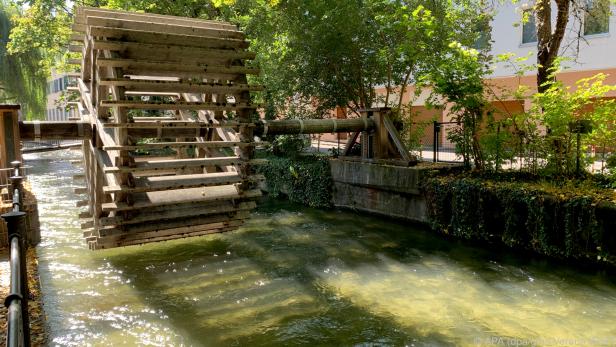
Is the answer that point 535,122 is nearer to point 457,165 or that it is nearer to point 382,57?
point 457,165

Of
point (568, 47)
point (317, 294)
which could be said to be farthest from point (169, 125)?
point (568, 47)

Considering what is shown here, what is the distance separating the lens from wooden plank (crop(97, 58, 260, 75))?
19.2ft

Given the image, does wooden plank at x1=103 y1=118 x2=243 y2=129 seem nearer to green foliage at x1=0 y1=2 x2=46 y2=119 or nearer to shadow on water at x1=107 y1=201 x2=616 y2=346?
shadow on water at x1=107 y1=201 x2=616 y2=346

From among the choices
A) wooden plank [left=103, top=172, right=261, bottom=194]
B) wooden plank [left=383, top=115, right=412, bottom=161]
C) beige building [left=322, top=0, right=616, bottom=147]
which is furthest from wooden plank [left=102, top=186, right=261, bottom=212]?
beige building [left=322, top=0, right=616, bottom=147]

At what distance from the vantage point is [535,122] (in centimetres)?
934

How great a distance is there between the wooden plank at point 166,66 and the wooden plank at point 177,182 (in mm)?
1404

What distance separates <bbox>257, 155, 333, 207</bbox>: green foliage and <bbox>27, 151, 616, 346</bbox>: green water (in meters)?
2.96

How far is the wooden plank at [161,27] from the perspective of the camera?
598 cm

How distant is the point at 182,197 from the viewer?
648cm

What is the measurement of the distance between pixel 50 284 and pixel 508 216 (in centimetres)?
724

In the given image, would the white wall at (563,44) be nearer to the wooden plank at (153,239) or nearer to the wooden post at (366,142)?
the wooden post at (366,142)

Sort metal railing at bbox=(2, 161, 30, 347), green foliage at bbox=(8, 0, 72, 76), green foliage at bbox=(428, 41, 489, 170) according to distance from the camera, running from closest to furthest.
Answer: metal railing at bbox=(2, 161, 30, 347), green foliage at bbox=(428, 41, 489, 170), green foliage at bbox=(8, 0, 72, 76)

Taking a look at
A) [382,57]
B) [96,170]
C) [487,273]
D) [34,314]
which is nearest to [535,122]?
[487,273]

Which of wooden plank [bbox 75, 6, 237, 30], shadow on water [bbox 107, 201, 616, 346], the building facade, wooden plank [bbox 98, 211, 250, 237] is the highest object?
the building facade
